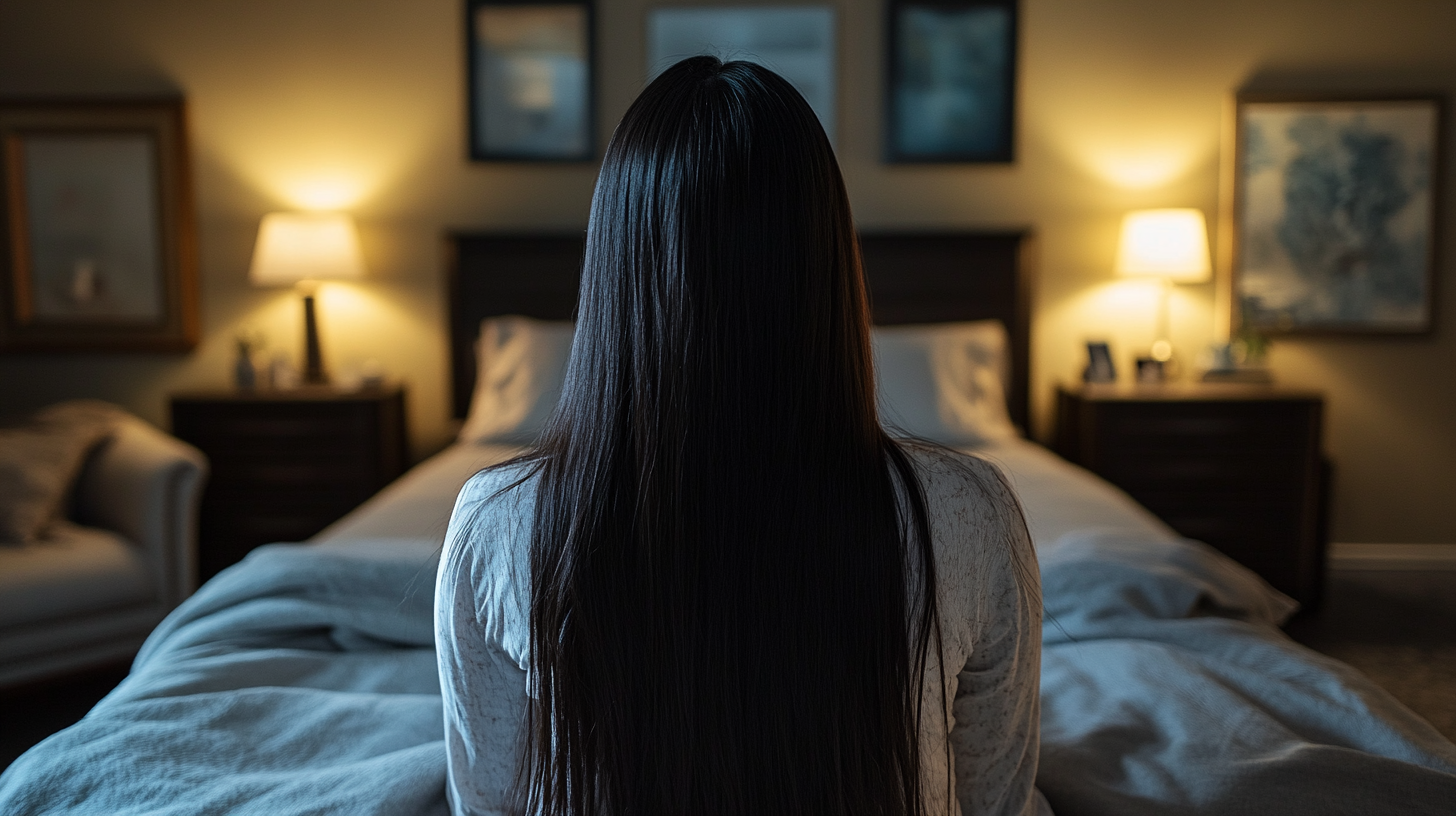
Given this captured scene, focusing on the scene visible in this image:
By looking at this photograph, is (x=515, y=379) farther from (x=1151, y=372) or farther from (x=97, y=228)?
(x=1151, y=372)

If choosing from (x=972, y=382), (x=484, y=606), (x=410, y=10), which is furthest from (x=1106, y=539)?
(x=410, y=10)

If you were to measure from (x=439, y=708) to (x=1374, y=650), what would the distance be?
294 centimetres

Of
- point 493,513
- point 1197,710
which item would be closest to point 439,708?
point 493,513

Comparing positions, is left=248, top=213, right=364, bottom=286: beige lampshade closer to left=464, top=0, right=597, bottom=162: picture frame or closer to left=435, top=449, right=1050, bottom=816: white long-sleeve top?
left=464, top=0, right=597, bottom=162: picture frame

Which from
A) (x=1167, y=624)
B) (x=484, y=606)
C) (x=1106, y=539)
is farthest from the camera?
(x=1106, y=539)

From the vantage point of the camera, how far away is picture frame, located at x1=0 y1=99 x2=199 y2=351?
387cm

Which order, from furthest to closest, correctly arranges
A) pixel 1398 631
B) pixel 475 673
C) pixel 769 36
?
pixel 769 36, pixel 1398 631, pixel 475 673

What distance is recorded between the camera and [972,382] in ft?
11.5

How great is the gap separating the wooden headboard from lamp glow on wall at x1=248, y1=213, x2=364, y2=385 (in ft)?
1.25

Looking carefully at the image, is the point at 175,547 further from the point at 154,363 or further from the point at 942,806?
the point at 942,806

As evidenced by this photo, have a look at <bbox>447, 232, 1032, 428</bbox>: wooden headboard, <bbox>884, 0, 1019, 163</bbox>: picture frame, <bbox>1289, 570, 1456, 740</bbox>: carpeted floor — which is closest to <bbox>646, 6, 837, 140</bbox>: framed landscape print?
<bbox>884, 0, 1019, 163</bbox>: picture frame

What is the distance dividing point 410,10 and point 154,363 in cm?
173

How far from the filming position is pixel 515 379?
3520mm

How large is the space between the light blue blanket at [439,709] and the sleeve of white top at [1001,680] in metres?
0.26
